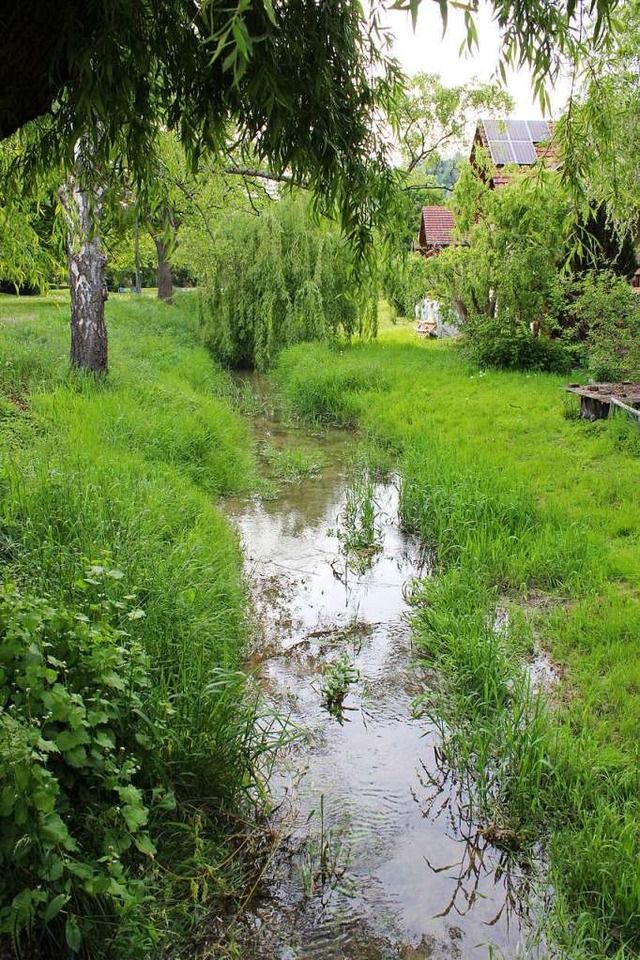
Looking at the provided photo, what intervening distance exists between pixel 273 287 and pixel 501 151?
11.7 metres

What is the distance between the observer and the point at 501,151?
80.9 ft

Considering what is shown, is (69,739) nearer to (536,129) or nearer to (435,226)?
(536,129)

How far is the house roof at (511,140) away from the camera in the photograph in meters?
24.8

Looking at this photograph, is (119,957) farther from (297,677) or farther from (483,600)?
(483,600)

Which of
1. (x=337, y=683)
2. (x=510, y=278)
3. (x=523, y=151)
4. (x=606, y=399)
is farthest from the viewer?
(x=523, y=151)

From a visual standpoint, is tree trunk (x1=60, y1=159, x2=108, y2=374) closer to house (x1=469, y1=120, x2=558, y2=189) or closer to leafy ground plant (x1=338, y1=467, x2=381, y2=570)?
leafy ground plant (x1=338, y1=467, x2=381, y2=570)

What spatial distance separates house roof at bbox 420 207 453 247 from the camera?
3591 cm

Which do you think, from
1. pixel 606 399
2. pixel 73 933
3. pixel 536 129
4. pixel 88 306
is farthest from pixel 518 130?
pixel 73 933

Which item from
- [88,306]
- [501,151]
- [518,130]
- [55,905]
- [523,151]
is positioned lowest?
[55,905]

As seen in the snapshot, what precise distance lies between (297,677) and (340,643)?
0.60 metres

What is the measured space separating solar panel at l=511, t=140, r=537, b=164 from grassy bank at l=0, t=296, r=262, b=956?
22380 mm

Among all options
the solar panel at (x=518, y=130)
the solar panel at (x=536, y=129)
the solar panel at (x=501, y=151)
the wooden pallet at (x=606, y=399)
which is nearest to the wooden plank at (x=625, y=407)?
the wooden pallet at (x=606, y=399)

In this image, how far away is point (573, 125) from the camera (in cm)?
339

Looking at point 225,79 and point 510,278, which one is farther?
point 510,278
